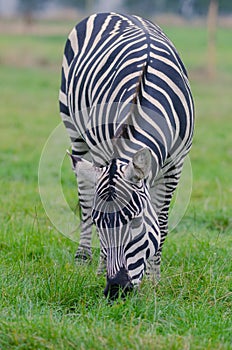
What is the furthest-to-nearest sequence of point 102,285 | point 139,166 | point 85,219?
point 85,219
point 102,285
point 139,166

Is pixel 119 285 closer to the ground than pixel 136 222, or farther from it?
closer to the ground

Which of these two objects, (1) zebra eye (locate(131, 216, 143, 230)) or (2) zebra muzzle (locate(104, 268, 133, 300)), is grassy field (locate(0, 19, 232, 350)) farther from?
(1) zebra eye (locate(131, 216, 143, 230))

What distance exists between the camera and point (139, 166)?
3.98 meters

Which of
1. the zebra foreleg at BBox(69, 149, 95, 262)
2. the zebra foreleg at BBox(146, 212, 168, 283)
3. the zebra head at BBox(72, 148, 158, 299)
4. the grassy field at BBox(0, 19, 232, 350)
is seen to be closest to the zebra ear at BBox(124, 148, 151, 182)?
the zebra head at BBox(72, 148, 158, 299)

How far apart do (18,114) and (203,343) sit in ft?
40.0

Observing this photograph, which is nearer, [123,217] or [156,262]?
[123,217]

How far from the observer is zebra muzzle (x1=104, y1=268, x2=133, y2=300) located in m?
4.03

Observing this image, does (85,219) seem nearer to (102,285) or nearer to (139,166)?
(102,285)

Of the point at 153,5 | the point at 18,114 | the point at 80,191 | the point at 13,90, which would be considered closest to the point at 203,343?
the point at 80,191

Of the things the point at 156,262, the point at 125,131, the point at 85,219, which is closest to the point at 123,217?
the point at 125,131

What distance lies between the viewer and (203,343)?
3.80 meters

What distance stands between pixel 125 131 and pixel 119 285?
0.96 m

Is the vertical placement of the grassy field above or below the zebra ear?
below

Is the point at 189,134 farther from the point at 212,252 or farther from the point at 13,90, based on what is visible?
the point at 13,90
